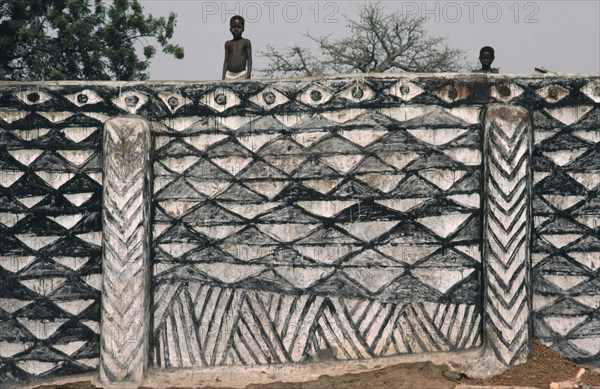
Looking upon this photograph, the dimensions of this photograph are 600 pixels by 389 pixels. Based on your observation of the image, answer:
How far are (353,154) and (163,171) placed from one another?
137 centimetres

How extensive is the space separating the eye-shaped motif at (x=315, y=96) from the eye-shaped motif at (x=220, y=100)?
47 cm

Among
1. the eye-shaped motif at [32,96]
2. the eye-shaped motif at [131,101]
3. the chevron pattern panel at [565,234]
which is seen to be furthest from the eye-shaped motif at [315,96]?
the eye-shaped motif at [32,96]

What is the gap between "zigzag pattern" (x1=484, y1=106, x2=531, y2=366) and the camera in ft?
18.8

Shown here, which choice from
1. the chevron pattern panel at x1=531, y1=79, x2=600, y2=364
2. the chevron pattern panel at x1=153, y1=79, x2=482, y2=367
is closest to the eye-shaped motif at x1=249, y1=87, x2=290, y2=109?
the chevron pattern panel at x1=153, y1=79, x2=482, y2=367

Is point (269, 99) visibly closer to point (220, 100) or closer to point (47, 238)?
point (220, 100)

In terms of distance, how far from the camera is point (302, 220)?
590 cm

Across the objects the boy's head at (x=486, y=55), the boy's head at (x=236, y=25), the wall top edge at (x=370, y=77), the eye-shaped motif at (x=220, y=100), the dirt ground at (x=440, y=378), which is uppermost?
the boy's head at (x=236, y=25)

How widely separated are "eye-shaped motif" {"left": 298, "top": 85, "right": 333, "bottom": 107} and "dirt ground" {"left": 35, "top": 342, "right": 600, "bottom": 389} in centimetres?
195

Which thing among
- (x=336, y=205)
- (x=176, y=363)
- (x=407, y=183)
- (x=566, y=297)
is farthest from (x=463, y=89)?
(x=176, y=363)

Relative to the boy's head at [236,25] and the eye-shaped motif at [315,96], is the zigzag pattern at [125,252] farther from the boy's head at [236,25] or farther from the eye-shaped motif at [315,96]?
the boy's head at [236,25]

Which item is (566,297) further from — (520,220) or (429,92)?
(429,92)

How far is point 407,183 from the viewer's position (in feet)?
19.3

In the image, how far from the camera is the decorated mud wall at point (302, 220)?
587 cm

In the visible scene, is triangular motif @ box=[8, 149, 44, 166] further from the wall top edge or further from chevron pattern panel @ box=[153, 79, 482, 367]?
chevron pattern panel @ box=[153, 79, 482, 367]
